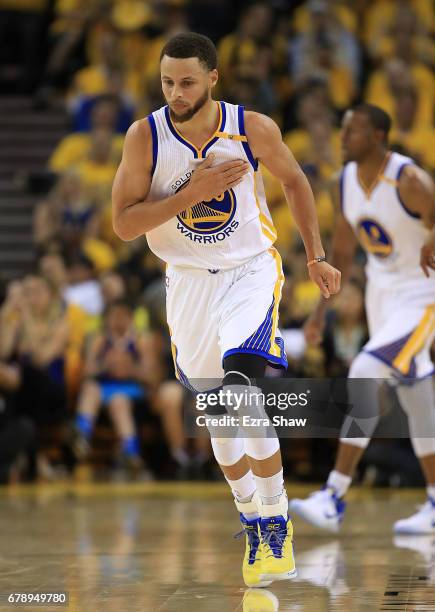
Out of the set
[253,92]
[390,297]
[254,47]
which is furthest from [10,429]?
[254,47]

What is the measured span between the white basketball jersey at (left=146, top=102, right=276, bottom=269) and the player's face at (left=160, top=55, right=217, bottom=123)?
0.14 metres

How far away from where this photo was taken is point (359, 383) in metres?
6.40

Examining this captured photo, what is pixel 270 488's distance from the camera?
479 centimetres

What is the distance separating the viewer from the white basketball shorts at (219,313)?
4.79m

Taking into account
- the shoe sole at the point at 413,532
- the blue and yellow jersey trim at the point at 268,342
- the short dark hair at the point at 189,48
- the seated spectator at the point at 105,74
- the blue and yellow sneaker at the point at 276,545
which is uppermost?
the seated spectator at the point at 105,74

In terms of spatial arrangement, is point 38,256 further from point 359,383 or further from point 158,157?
point 158,157

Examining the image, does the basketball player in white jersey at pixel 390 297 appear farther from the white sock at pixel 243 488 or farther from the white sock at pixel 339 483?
the white sock at pixel 243 488

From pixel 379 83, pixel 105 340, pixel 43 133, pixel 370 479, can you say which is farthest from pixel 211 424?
pixel 43 133

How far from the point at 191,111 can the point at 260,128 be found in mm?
293

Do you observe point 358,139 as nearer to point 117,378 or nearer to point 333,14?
point 117,378

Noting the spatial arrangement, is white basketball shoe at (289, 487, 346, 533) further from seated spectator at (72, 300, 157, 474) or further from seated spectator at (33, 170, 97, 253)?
seated spectator at (33, 170, 97, 253)

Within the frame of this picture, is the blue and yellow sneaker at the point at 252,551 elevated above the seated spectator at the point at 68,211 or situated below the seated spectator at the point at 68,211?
below

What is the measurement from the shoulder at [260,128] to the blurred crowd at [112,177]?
2.45m

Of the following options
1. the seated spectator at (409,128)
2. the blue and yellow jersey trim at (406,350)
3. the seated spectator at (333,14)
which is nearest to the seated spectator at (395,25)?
the seated spectator at (333,14)
